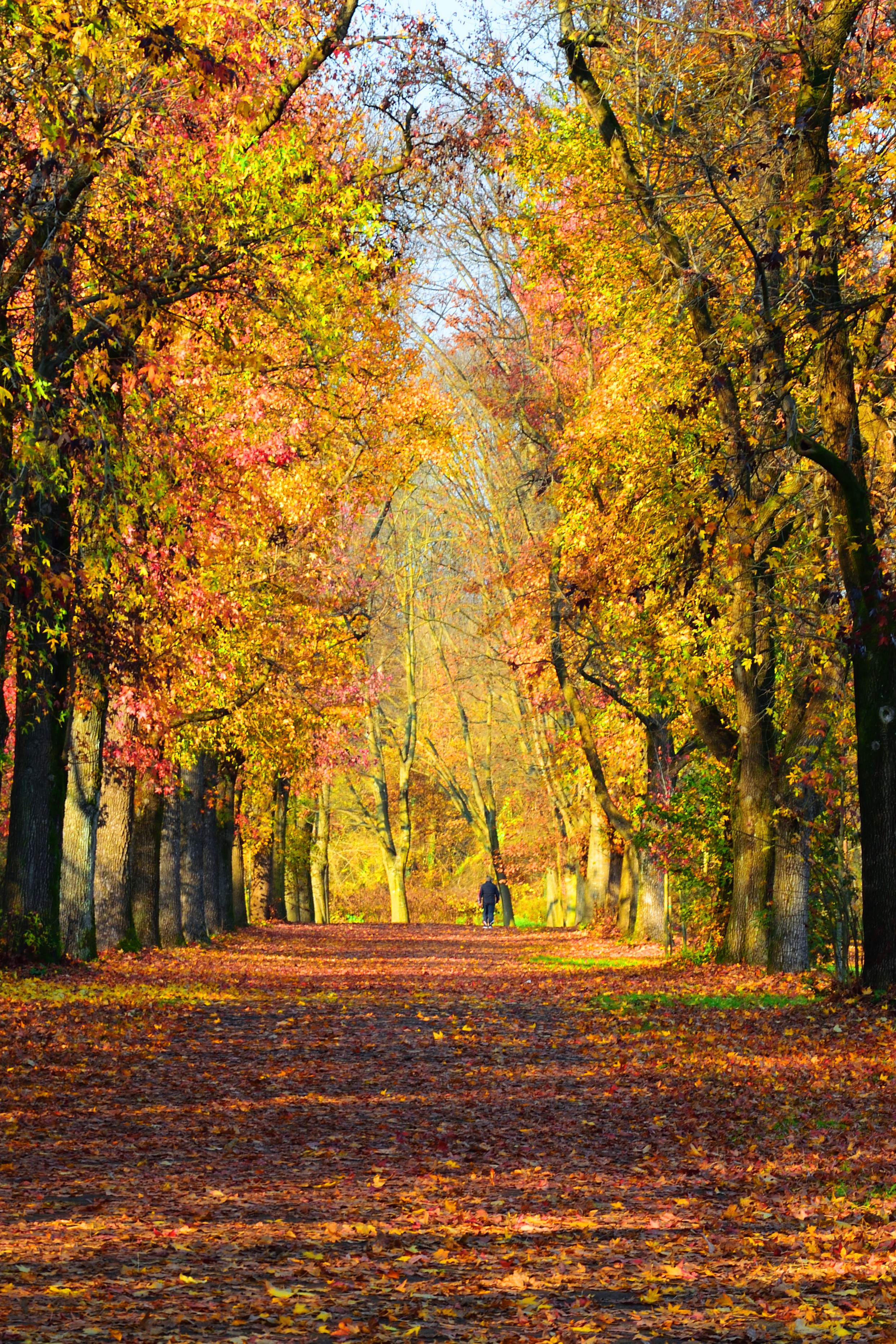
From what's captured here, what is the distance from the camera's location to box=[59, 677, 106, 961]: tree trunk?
827 inches

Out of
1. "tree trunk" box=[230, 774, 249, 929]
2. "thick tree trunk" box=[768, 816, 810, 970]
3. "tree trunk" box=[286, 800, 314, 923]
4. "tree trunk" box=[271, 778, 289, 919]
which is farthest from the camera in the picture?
"tree trunk" box=[286, 800, 314, 923]

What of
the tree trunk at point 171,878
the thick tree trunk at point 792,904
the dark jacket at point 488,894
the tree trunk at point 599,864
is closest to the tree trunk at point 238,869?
the tree trunk at point 171,878

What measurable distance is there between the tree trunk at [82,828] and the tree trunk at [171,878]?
245 inches

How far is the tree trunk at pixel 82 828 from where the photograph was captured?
68.9ft

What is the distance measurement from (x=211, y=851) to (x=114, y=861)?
1010 centimetres

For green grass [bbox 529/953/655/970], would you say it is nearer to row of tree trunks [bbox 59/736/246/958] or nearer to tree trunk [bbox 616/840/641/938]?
tree trunk [bbox 616/840/641/938]

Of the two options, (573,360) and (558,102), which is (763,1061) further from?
(573,360)

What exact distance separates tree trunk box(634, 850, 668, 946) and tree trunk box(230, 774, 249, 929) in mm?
11210

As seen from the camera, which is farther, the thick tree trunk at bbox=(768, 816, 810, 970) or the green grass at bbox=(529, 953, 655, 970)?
the green grass at bbox=(529, 953, 655, 970)

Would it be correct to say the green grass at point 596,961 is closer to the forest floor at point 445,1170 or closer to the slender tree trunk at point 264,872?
the forest floor at point 445,1170

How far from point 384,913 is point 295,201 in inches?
2471

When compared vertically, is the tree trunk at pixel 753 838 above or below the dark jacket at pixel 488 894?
above

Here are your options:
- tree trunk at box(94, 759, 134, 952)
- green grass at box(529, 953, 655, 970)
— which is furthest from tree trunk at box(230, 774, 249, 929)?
tree trunk at box(94, 759, 134, 952)

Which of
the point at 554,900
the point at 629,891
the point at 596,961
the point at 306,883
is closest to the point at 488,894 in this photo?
the point at 554,900
